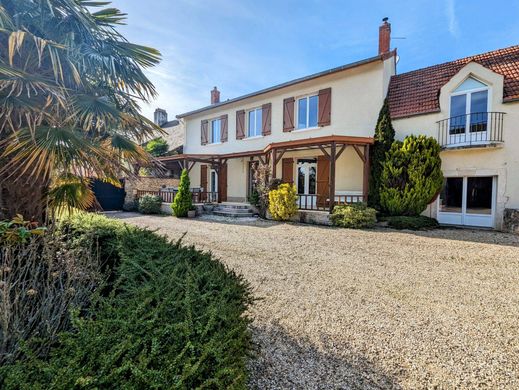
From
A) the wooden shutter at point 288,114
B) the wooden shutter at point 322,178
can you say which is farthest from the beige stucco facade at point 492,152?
the wooden shutter at point 288,114

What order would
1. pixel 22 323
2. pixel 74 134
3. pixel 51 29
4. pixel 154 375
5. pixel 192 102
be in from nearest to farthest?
1. pixel 154 375
2. pixel 22 323
3. pixel 74 134
4. pixel 51 29
5. pixel 192 102

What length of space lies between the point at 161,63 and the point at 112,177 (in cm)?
228

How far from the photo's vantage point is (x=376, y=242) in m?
7.90

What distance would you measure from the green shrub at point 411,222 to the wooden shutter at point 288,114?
7050 mm

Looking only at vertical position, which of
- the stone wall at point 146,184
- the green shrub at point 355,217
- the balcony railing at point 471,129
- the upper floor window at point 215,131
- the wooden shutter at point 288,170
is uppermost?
the upper floor window at point 215,131

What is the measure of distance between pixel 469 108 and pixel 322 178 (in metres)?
6.46

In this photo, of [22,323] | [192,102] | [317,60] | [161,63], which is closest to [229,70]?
[317,60]

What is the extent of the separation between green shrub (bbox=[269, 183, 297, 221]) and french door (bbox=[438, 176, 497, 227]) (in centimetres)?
626

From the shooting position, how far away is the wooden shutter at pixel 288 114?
14359mm

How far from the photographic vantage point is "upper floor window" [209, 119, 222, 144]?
18000mm

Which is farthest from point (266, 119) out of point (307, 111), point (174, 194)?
point (174, 194)

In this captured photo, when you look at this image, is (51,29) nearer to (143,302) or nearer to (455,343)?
(143,302)

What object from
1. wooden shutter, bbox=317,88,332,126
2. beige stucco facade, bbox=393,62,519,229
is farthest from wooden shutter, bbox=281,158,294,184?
beige stucco facade, bbox=393,62,519,229

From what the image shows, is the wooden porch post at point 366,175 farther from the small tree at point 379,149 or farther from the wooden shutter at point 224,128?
the wooden shutter at point 224,128
